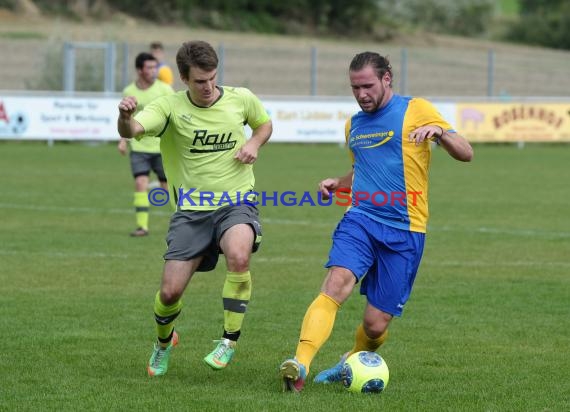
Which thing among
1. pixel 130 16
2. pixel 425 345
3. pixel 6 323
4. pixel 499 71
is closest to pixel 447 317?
pixel 425 345

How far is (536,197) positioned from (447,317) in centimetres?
1005

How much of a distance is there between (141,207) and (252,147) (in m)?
6.91

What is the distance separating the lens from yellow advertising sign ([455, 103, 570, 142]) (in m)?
30.2

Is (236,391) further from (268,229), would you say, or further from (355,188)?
(268,229)

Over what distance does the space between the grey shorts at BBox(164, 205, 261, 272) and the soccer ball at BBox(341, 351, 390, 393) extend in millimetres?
1038

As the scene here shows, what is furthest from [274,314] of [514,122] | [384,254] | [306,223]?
[514,122]

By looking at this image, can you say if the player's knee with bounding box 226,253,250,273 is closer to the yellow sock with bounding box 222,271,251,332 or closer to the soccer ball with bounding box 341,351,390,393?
the yellow sock with bounding box 222,271,251,332

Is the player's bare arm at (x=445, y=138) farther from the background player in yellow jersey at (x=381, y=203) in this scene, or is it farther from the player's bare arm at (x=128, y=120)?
the player's bare arm at (x=128, y=120)

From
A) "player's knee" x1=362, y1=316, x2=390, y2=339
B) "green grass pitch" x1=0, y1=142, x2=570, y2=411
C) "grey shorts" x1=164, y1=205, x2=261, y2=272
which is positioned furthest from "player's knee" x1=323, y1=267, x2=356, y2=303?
"grey shorts" x1=164, y1=205, x2=261, y2=272

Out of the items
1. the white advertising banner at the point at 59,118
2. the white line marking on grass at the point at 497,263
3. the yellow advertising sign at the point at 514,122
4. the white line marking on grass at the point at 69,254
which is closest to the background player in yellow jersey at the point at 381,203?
the white line marking on grass at the point at 497,263

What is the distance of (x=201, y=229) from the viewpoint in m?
7.02

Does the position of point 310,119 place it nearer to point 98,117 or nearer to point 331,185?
point 98,117

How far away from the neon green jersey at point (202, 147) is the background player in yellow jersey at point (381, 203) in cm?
84

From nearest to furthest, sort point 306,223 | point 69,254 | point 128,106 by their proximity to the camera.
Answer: point 128,106 < point 69,254 < point 306,223
